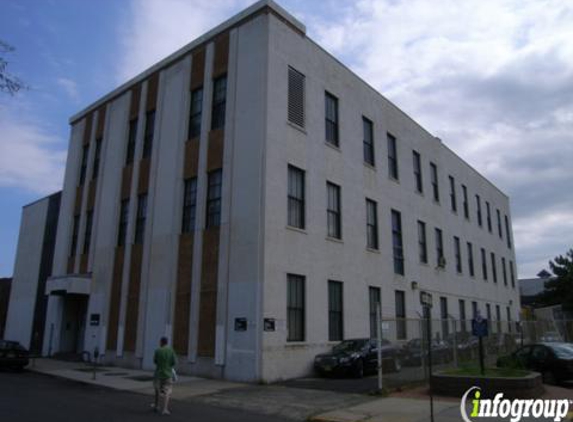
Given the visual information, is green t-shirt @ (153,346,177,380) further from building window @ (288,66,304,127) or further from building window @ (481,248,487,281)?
building window @ (481,248,487,281)

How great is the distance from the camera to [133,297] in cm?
2353

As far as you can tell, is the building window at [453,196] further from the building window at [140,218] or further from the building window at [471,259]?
the building window at [140,218]

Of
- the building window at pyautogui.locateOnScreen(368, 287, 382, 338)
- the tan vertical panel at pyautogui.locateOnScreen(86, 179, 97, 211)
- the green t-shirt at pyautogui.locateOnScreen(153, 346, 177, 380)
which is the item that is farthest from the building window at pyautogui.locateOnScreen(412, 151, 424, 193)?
the green t-shirt at pyautogui.locateOnScreen(153, 346, 177, 380)

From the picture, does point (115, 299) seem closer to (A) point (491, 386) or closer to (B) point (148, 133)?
(B) point (148, 133)

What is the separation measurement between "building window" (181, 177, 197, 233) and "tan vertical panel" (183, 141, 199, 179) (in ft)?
0.91

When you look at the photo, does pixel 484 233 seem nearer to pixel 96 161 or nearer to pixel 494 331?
pixel 494 331

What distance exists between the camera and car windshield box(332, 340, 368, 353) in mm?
19078

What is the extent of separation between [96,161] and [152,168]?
7.13 m

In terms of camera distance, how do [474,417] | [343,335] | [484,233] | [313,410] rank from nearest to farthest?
[474,417] < [313,410] < [343,335] < [484,233]

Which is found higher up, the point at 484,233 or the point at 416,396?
the point at 484,233

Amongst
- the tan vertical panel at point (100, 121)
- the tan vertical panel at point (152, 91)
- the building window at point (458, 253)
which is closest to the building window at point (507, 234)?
the building window at point (458, 253)

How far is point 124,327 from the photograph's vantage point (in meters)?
23.5

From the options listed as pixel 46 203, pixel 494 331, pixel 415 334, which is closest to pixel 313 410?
pixel 415 334

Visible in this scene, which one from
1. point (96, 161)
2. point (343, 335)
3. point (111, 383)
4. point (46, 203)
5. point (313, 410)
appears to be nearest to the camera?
point (313, 410)
